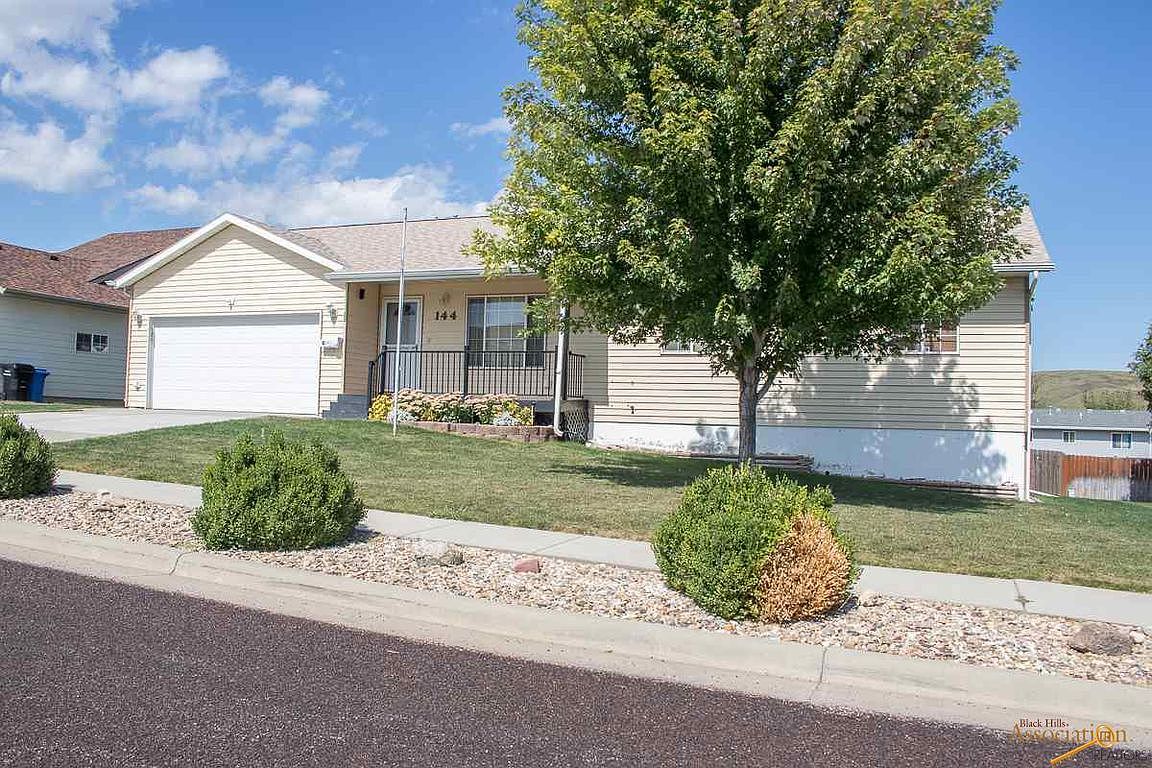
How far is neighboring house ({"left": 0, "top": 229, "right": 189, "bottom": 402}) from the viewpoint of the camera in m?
23.3

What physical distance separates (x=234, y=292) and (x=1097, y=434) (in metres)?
53.5

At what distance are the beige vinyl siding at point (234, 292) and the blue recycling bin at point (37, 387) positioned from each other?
3560mm

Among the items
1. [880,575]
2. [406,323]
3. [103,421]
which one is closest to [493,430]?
[406,323]

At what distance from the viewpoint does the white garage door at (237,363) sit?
65.2ft

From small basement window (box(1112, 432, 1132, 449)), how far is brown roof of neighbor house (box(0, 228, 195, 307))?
53394 millimetres

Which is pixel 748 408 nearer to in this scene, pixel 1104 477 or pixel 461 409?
pixel 461 409

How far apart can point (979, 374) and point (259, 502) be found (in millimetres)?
12804

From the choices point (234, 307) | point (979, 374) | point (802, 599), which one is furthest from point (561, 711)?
point (234, 307)

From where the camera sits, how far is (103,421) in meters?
16.5

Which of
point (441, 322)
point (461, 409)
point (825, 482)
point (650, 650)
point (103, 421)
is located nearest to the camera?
point (650, 650)

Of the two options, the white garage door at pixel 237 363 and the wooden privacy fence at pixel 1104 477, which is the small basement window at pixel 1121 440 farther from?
the white garage door at pixel 237 363

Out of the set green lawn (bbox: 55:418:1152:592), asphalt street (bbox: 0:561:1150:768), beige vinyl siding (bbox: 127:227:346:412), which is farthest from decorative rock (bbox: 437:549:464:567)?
beige vinyl siding (bbox: 127:227:346:412)

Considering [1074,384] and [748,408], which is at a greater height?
[1074,384]

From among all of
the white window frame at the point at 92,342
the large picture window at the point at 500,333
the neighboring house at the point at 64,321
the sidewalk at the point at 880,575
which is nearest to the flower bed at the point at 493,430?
the large picture window at the point at 500,333
